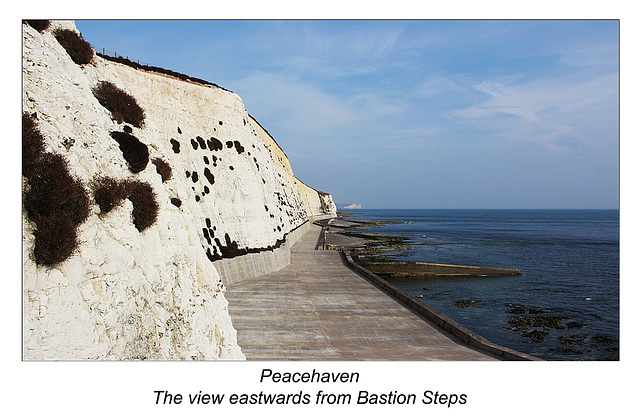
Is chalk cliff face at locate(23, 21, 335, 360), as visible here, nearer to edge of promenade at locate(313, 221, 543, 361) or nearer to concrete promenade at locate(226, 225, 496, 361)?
concrete promenade at locate(226, 225, 496, 361)

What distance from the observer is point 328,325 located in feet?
39.8

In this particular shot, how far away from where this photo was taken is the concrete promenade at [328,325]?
32.4 feet

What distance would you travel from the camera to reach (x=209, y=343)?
6660 mm

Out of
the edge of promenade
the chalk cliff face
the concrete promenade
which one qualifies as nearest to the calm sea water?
the edge of promenade

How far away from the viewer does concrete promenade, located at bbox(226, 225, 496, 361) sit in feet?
32.4

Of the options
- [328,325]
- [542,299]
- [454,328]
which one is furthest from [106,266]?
[542,299]

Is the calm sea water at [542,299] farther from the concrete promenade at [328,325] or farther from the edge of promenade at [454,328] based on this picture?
the concrete promenade at [328,325]

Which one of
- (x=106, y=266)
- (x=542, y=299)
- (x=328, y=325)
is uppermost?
(x=106, y=266)

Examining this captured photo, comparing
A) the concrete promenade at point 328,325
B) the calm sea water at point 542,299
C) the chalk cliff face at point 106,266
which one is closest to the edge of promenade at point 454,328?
the concrete promenade at point 328,325

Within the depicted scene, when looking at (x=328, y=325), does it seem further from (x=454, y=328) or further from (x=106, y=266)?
(x=106, y=266)
